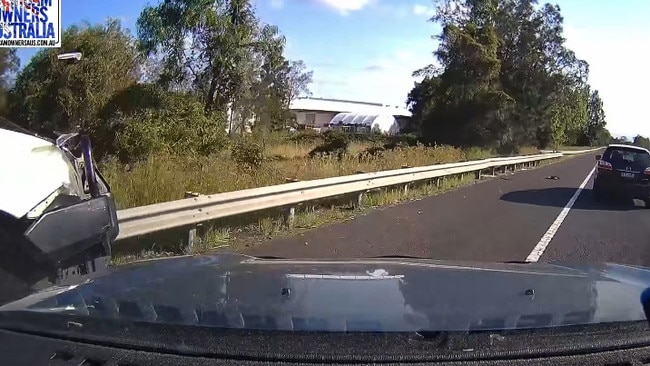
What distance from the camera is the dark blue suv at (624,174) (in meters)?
17.5

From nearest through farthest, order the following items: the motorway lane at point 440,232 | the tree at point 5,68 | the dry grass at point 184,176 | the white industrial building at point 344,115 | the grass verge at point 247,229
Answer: the grass verge at point 247,229 < the motorway lane at point 440,232 < the dry grass at point 184,176 < the tree at point 5,68 < the white industrial building at point 344,115

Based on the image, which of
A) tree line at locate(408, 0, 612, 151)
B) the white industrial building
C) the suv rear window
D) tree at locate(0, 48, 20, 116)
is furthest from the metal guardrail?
the white industrial building

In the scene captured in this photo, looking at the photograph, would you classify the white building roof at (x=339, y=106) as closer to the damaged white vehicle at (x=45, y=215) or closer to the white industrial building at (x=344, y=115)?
the white industrial building at (x=344, y=115)

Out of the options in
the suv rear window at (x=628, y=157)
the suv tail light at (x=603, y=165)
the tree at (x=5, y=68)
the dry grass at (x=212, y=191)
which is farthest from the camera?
the suv tail light at (x=603, y=165)

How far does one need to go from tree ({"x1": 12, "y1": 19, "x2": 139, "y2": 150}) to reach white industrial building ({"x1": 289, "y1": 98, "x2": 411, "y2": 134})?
66352 mm

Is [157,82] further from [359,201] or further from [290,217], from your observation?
[290,217]

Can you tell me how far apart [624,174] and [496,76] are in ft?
112

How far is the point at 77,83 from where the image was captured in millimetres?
20906

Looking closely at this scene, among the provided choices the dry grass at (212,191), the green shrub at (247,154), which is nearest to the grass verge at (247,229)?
the dry grass at (212,191)

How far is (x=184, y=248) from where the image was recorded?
27.7 ft

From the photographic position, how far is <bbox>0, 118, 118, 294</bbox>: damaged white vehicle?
4.05 m

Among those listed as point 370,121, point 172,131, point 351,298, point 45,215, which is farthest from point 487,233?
point 370,121

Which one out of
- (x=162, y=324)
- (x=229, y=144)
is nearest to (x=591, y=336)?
(x=162, y=324)

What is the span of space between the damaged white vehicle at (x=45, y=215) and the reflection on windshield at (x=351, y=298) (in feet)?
2.77
